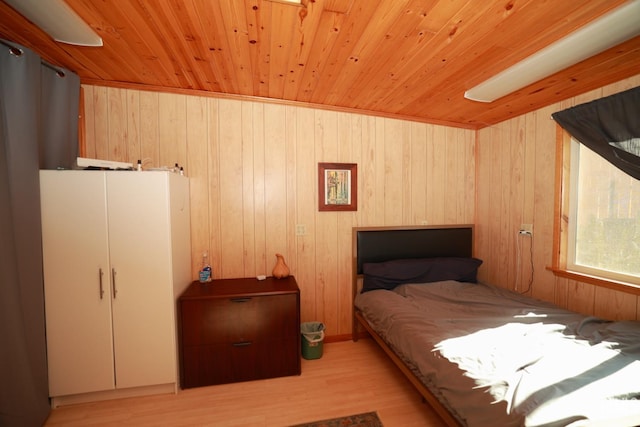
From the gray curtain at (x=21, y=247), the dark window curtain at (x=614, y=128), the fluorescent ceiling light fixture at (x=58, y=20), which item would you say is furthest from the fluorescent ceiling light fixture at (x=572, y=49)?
the gray curtain at (x=21, y=247)

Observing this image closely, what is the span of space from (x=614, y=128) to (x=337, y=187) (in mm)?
2077

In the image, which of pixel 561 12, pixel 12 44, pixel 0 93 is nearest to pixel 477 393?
pixel 561 12

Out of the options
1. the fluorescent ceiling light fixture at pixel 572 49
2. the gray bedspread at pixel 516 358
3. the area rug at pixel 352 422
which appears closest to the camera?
the gray bedspread at pixel 516 358

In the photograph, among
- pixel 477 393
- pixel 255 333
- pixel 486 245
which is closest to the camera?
pixel 477 393

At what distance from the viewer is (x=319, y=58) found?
1.80 metres

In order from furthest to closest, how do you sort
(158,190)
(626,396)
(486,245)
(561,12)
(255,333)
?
(486,245) < (255,333) < (158,190) < (561,12) < (626,396)

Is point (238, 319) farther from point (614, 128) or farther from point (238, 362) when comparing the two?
point (614, 128)

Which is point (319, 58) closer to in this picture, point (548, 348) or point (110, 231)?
point (110, 231)

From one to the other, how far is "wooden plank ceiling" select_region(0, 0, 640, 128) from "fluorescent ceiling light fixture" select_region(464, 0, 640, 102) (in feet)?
0.16

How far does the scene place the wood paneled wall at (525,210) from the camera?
81.7 inches

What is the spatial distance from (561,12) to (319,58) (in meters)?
1.29

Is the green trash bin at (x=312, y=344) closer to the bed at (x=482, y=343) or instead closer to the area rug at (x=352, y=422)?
the bed at (x=482, y=343)

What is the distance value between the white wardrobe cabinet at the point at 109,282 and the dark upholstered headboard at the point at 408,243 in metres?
1.71

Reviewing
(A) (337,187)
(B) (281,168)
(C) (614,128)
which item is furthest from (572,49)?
(B) (281,168)
